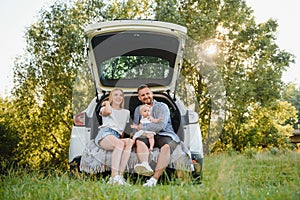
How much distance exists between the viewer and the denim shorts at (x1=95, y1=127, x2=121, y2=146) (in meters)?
4.65

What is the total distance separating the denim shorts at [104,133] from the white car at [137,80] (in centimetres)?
8

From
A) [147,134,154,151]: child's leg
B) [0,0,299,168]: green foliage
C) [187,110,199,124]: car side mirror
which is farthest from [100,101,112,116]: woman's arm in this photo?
[0,0,299,168]: green foliage

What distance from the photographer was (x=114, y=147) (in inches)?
179

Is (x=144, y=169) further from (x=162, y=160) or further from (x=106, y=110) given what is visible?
(x=106, y=110)

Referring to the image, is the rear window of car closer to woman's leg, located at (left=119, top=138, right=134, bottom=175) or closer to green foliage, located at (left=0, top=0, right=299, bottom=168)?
woman's leg, located at (left=119, top=138, right=134, bottom=175)

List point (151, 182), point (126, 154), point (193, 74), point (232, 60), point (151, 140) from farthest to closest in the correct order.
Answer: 1. point (232, 60)
2. point (193, 74)
3. point (151, 140)
4. point (126, 154)
5. point (151, 182)

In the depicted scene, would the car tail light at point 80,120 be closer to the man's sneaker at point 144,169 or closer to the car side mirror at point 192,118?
the man's sneaker at point 144,169

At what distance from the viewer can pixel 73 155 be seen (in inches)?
181

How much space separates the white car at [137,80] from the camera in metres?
4.62

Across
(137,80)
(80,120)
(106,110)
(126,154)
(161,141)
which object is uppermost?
(137,80)

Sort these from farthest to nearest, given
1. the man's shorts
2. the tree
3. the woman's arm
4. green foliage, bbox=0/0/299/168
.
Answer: the tree, green foliage, bbox=0/0/299/168, the woman's arm, the man's shorts

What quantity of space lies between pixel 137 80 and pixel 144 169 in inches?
55.1

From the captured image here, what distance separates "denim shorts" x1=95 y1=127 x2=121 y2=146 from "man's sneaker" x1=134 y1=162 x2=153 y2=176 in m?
0.56

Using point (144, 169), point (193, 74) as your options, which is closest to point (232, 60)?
point (193, 74)
